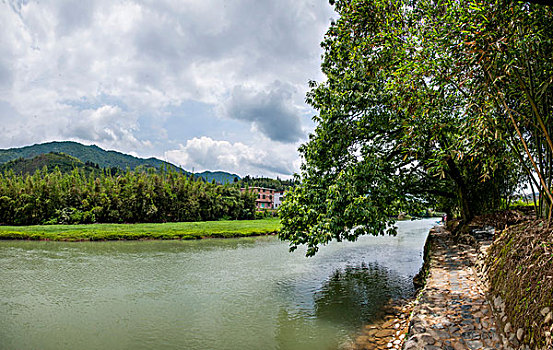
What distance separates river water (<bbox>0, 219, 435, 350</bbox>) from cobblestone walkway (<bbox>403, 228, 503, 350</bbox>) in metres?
1.54

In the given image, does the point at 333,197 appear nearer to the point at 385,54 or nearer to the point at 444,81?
the point at 444,81

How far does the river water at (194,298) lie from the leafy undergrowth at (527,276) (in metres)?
2.69

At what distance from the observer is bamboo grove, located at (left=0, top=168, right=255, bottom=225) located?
27831 millimetres

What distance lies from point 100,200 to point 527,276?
32.2 meters

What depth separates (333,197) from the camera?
7.21 m

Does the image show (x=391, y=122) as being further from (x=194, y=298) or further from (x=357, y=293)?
(x=194, y=298)

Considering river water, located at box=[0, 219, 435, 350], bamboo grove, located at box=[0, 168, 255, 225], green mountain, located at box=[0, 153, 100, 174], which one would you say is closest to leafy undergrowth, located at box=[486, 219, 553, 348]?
river water, located at box=[0, 219, 435, 350]

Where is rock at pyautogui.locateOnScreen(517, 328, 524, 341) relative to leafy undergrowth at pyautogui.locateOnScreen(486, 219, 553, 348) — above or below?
below

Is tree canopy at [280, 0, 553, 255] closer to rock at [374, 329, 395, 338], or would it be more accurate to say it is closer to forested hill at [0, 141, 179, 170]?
rock at [374, 329, 395, 338]

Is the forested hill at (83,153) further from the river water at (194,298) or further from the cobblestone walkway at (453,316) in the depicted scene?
the cobblestone walkway at (453,316)

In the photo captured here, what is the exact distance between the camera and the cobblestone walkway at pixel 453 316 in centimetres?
383

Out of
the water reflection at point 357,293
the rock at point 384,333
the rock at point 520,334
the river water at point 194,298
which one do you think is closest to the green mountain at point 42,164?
the river water at point 194,298

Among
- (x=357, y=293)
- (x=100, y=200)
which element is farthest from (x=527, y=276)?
(x=100, y=200)

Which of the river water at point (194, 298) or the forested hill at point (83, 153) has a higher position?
the forested hill at point (83, 153)
